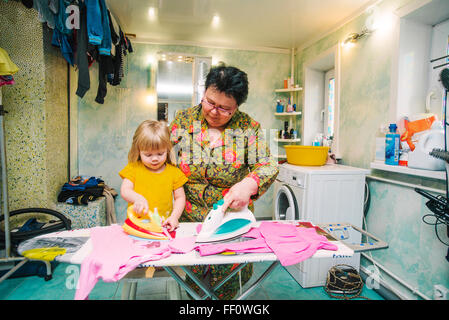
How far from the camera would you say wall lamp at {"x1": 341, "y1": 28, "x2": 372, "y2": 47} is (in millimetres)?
2200

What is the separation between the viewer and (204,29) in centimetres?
293

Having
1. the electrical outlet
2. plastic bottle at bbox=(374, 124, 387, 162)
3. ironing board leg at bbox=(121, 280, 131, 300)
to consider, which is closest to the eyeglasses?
ironing board leg at bbox=(121, 280, 131, 300)

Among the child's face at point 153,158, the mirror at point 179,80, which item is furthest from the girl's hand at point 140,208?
the mirror at point 179,80

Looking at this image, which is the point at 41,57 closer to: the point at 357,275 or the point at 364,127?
the point at 364,127

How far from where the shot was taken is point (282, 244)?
3.02ft

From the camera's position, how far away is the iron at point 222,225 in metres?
0.90

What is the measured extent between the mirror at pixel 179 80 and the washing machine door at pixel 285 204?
66.4 inches

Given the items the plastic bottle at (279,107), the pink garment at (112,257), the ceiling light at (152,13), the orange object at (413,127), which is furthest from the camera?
the plastic bottle at (279,107)

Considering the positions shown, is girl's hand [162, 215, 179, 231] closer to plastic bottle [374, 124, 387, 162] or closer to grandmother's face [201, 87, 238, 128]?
grandmother's face [201, 87, 238, 128]

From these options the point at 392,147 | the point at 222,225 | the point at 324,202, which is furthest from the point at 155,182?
the point at 392,147

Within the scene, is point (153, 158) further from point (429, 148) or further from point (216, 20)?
point (216, 20)

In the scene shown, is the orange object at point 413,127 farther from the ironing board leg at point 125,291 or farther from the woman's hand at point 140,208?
the ironing board leg at point 125,291

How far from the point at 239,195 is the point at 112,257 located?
492mm

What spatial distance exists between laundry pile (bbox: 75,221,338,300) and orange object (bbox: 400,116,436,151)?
1269 millimetres
